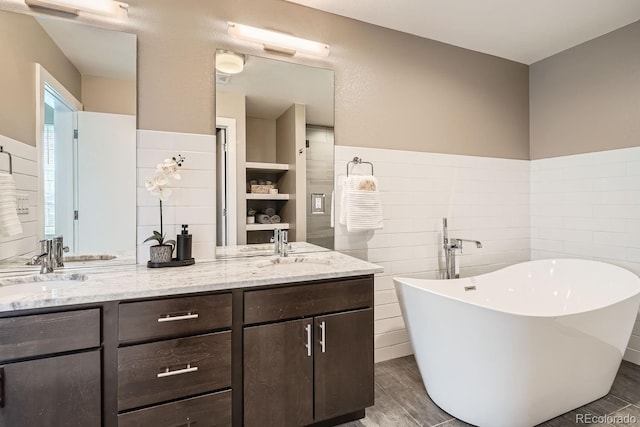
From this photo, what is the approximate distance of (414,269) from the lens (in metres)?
2.61

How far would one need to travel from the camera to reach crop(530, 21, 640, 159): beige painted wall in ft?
8.08

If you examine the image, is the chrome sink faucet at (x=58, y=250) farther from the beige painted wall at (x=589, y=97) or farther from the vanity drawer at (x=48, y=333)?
the beige painted wall at (x=589, y=97)

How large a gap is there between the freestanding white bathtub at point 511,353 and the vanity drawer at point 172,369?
109 centimetres

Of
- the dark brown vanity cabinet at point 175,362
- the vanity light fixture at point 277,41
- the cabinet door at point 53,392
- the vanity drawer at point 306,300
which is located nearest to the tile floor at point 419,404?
the vanity drawer at point 306,300

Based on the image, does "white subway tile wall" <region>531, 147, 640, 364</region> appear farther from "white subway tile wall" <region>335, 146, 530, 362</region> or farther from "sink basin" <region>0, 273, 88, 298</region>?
"sink basin" <region>0, 273, 88, 298</region>

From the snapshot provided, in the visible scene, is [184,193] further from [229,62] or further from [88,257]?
[229,62]

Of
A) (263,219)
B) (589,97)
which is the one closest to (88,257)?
(263,219)

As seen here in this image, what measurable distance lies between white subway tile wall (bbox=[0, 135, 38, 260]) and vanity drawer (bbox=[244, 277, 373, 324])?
3.75 feet

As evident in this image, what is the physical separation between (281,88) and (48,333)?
174 centimetres

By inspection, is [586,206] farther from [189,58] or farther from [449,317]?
[189,58]

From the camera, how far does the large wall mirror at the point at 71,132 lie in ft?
5.37

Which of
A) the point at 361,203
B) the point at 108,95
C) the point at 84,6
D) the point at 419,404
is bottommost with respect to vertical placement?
the point at 419,404

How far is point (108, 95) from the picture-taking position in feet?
5.86

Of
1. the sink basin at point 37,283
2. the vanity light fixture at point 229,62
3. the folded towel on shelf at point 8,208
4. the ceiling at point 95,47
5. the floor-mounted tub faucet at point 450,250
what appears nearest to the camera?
the sink basin at point 37,283
